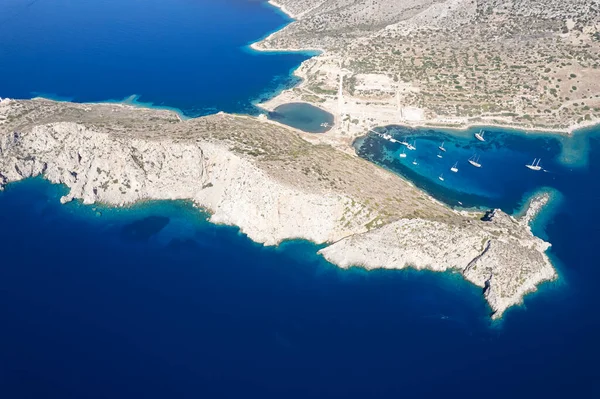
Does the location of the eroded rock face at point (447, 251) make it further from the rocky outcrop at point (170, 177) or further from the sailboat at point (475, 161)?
the sailboat at point (475, 161)

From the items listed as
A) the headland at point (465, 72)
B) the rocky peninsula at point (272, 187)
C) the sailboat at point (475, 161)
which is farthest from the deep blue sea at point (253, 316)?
the headland at point (465, 72)

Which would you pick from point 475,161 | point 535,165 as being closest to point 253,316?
point 475,161

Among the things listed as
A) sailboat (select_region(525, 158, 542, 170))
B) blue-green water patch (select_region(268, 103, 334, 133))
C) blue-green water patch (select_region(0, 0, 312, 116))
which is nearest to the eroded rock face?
sailboat (select_region(525, 158, 542, 170))

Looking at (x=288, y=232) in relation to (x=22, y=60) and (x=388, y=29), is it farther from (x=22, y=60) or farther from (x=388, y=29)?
(x=22, y=60)

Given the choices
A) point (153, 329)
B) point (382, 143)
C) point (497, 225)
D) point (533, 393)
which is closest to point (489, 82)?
point (382, 143)

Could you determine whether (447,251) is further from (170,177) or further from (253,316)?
(170,177)

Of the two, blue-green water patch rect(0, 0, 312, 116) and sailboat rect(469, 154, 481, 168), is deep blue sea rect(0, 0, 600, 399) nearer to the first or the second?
sailboat rect(469, 154, 481, 168)
